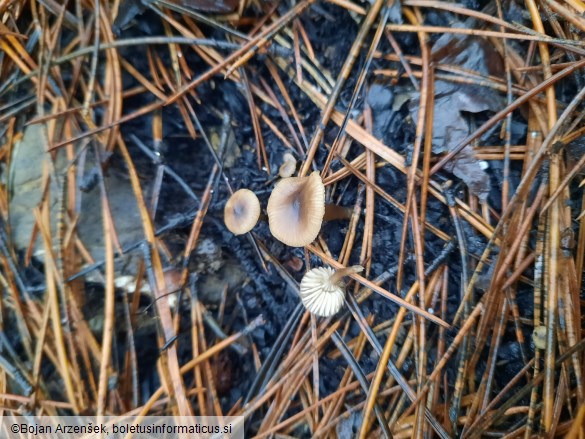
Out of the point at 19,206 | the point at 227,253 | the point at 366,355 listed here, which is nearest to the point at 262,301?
the point at 227,253

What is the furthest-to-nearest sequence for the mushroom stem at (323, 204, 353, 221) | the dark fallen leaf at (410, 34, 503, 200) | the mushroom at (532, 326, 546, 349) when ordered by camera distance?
the mushroom stem at (323, 204, 353, 221) < the dark fallen leaf at (410, 34, 503, 200) < the mushroom at (532, 326, 546, 349)

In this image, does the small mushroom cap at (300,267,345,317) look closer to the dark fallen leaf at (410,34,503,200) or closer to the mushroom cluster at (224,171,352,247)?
the mushroom cluster at (224,171,352,247)

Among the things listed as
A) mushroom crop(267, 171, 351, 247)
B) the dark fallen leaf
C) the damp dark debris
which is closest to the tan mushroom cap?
mushroom crop(267, 171, 351, 247)

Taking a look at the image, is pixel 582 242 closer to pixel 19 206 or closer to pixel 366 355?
pixel 366 355

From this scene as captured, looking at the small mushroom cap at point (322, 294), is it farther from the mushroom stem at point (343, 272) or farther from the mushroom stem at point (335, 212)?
the mushroom stem at point (335, 212)

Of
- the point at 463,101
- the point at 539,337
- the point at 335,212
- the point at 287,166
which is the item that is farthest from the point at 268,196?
the point at 539,337

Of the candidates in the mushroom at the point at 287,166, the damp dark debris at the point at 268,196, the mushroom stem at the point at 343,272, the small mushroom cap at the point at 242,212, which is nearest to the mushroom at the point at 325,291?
the mushroom stem at the point at 343,272
